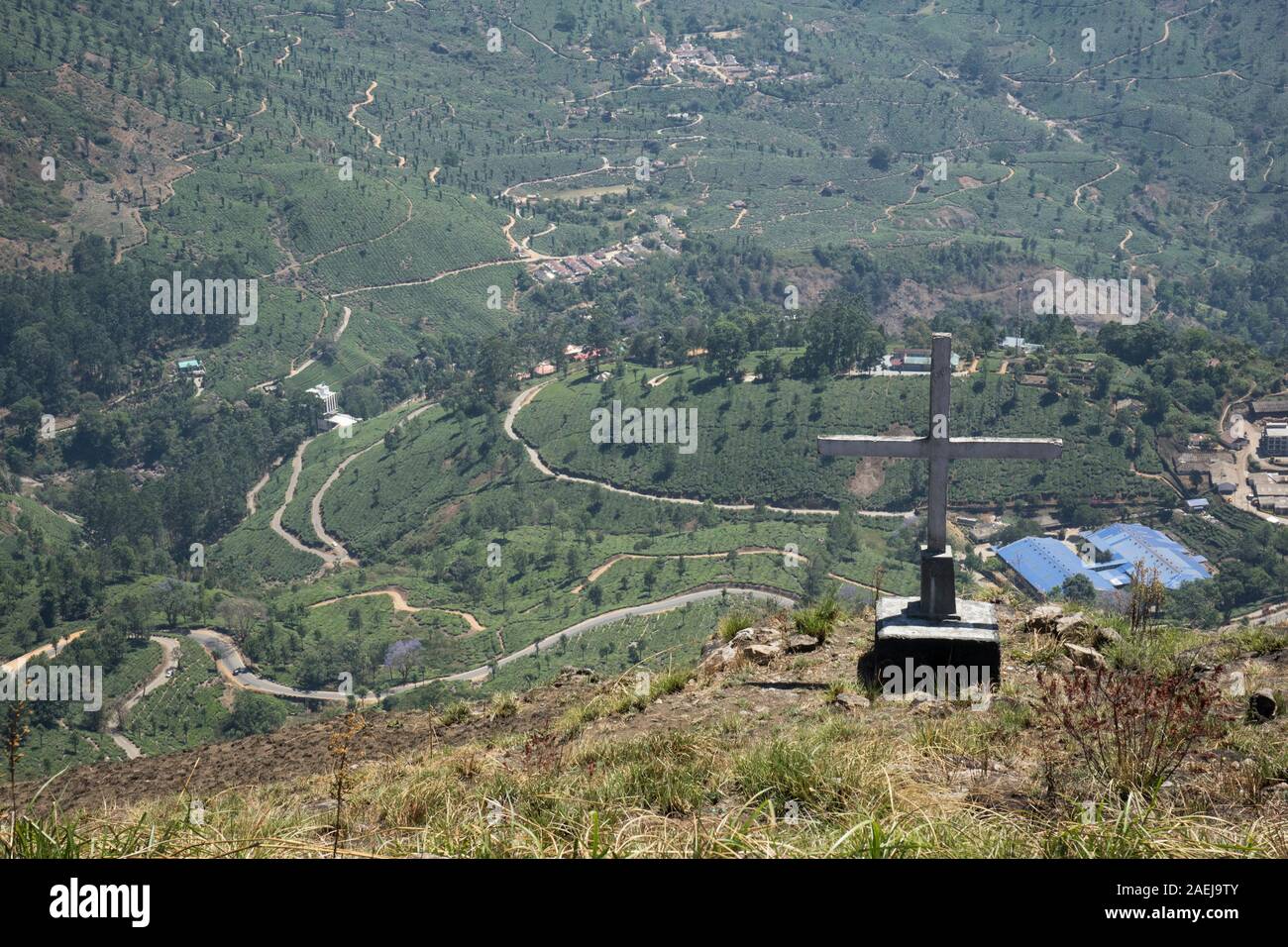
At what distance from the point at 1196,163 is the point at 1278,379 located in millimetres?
94611

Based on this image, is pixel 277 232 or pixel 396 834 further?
pixel 277 232

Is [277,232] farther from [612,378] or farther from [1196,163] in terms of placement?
[1196,163]

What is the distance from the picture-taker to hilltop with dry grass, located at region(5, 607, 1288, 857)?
4785 millimetres

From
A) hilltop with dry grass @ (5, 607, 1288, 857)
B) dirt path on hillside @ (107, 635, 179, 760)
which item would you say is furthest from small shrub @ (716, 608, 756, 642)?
dirt path on hillside @ (107, 635, 179, 760)

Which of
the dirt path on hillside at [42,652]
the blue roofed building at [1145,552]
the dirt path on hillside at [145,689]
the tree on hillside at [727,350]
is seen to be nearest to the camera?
the dirt path on hillside at [145,689]

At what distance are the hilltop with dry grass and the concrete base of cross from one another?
0.29 m

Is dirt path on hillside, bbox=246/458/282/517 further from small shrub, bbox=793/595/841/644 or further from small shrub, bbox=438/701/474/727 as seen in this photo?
small shrub, bbox=793/595/841/644

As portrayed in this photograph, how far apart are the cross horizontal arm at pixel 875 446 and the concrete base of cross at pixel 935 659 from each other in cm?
134

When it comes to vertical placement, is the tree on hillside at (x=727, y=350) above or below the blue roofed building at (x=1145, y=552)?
above

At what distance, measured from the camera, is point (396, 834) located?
234 inches

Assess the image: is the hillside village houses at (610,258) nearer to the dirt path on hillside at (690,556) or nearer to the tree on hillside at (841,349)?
the tree on hillside at (841,349)

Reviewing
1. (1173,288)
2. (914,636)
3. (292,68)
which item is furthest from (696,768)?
(292,68)

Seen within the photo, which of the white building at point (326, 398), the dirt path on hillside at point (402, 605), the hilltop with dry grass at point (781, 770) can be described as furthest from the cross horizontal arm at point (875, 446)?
the white building at point (326, 398)

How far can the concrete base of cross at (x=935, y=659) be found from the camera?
Result: 30.1ft
